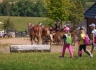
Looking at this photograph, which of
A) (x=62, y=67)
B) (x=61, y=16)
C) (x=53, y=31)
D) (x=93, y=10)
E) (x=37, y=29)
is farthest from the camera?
(x=61, y=16)

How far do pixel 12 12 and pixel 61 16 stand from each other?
75.5m

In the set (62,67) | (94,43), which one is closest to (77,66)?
(62,67)

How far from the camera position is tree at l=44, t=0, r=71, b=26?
4550 cm

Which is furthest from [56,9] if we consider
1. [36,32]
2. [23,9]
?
[23,9]

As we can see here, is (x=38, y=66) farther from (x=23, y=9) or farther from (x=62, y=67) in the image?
(x=23, y=9)

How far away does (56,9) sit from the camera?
4616 cm

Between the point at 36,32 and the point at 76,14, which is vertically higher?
the point at 36,32

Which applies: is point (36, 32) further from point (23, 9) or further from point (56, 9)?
point (23, 9)

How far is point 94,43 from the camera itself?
20.5m

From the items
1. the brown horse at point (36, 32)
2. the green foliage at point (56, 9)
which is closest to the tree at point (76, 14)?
the green foliage at point (56, 9)

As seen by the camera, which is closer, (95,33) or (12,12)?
(95,33)

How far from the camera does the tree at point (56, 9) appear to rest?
4550 centimetres

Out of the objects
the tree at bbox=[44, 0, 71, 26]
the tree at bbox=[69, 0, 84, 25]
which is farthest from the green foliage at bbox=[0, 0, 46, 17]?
the tree at bbox=[44, 0, 71, 26]

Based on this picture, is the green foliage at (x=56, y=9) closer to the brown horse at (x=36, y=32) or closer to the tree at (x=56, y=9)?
the tree at (x=56, y=9)
